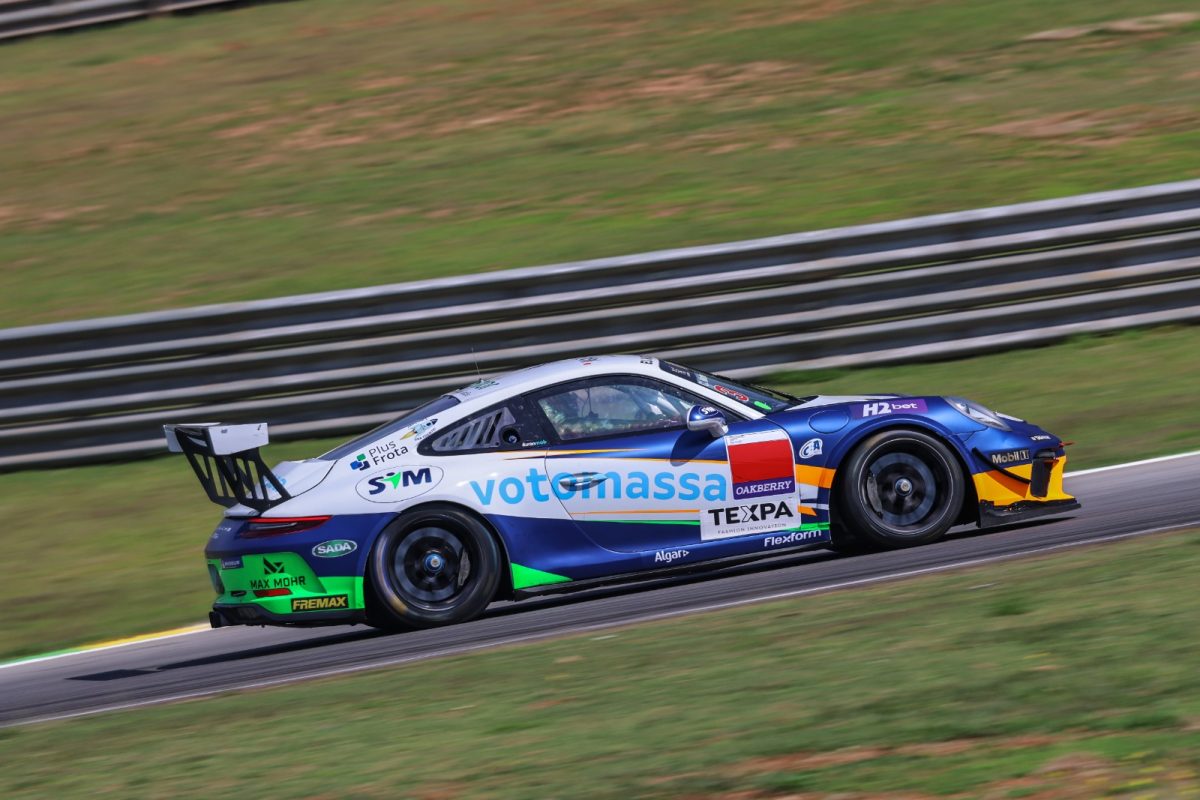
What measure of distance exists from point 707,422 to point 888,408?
99 cm

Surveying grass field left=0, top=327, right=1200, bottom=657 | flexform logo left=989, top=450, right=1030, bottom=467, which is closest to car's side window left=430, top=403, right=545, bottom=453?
grass field left=0, top=327, right=1200, bottom=657

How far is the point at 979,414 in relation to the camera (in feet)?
27.8

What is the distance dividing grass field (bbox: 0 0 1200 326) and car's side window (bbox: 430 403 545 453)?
17.3 feet

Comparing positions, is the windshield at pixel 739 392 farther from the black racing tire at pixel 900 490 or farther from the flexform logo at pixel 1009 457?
the flexform logo at pixel 1009 457

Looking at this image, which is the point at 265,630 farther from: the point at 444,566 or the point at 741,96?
the point at 741,96

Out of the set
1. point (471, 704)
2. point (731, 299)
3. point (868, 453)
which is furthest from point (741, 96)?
point (471, 704)

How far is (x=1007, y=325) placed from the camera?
39.5ft

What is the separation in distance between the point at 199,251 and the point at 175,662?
7268 millimetres

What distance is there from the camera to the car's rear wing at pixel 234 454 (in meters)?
7.80

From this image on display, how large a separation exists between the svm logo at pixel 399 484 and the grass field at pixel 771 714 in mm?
1199

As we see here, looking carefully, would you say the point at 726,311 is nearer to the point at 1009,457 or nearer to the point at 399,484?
the point at 1009,457

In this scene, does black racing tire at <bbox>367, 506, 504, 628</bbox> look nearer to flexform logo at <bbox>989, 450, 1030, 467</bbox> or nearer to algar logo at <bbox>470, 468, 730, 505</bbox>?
algar logo at <bbox>470, 468, 730, 505</bbox>

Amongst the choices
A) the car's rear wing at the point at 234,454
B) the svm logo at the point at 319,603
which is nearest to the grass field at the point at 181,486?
the car's rear wing at the point at 234,454

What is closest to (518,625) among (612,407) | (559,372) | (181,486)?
(612,407)
